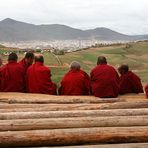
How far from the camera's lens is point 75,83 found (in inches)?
348

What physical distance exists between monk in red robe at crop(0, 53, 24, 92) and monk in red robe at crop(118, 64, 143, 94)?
6.84ft

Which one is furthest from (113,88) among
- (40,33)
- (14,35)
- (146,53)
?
(40,33)

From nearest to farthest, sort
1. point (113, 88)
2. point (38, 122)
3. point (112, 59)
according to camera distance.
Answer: point (38, 122)
point (113, 88)
point (112, 59)

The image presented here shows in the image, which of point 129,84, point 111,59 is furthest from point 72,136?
point 111,59

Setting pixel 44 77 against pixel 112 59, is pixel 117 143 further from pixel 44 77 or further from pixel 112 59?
pixel 112 59

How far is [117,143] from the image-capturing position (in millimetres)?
4281

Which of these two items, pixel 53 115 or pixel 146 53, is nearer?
pixel 53 115

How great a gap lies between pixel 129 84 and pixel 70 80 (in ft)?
4.15

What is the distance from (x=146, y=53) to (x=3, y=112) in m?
33.5

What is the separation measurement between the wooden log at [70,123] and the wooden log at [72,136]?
208mm

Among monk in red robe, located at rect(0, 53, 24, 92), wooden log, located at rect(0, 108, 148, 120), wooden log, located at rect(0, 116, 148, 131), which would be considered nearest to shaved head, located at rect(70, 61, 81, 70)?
monk in red robe, located at rect(0, 53, 24, 92)

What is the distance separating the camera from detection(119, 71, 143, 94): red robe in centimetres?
920

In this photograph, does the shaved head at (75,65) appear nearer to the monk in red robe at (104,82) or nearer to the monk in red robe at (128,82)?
the monk in red robe at (104,82)

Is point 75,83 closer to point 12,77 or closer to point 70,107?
point 12,77
